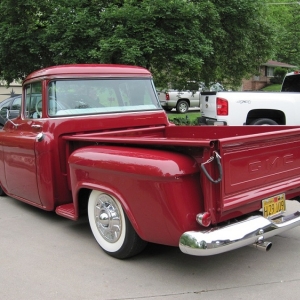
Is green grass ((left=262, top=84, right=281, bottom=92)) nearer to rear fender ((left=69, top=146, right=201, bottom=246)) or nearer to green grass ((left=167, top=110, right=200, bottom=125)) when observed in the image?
green grass ((left=167, top=110, right=200, bottom=125))

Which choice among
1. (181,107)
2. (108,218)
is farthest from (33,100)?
(181,107)

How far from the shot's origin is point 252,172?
3.53 m

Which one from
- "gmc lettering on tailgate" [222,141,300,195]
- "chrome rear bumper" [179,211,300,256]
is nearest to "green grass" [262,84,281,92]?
"gmc lettering on tailgate" [222,141,300,195]

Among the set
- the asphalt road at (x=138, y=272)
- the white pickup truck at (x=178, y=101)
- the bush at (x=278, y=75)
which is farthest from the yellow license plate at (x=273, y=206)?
the bush at (x=278, y=75)

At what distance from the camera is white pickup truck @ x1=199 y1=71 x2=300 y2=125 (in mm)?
8938

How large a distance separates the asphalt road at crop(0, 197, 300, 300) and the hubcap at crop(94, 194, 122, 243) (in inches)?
9.8

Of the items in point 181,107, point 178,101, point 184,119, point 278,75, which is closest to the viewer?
point 184,119

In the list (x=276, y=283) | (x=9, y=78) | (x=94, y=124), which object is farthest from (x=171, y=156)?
(x=9, y=78)

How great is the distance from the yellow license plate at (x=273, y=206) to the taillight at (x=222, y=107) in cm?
523

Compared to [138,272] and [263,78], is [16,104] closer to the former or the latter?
[138,272]

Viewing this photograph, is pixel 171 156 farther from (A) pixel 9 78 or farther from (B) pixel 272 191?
(A) pixel 9 78

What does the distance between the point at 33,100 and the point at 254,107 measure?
5.30m

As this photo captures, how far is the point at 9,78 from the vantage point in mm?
12594

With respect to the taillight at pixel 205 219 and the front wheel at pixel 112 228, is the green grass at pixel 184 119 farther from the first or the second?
A: the taillight at pixel 205 219
